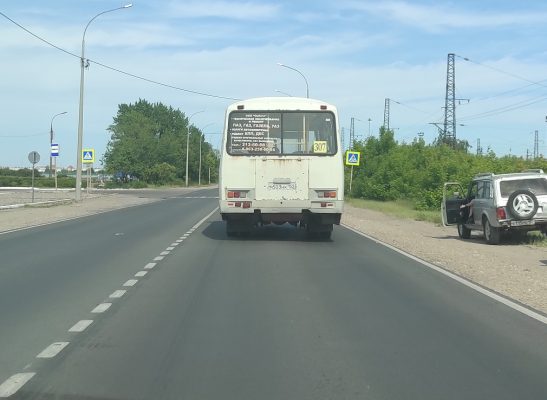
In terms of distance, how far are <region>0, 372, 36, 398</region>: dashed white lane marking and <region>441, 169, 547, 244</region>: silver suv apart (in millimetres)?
15034

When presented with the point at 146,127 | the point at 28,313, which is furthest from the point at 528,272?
the point at 146,127

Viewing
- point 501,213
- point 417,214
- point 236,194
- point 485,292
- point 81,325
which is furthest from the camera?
point 417,214

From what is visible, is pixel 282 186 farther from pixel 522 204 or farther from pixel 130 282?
pixel 130 282

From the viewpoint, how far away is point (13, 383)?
5.56m

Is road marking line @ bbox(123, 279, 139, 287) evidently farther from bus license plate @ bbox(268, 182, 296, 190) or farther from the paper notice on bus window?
the paper notice on bus window

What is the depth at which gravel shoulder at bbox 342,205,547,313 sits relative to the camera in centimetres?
1126

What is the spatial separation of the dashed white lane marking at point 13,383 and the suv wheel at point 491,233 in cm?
1567

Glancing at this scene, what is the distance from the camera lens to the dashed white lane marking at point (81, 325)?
7633 mm

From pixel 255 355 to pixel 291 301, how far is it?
301 cm

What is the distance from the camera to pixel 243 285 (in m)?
11.0

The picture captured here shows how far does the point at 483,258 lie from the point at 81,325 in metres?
10.6

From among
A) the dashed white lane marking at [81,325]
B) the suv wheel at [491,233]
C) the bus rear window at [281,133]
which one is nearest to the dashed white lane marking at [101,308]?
the dashed white lane marking at [81,325]

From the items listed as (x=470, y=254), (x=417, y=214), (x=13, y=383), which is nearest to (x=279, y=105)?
(x=470, y=254)

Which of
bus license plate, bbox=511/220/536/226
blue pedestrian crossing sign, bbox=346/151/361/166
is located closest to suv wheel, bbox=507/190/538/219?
bus license plate, bbox=511/220/536/226
